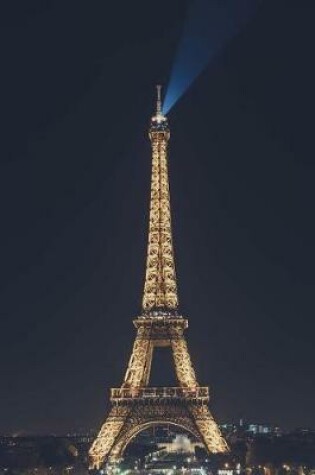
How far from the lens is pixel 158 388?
68312 mm

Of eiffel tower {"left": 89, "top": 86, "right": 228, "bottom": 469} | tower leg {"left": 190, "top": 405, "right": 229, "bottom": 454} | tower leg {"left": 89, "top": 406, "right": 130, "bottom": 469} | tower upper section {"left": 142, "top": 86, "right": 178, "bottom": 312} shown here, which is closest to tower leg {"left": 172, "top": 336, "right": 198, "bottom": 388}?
eiffel tower {"left": 89, "top": 86, "right": 228, "bottom": 469}

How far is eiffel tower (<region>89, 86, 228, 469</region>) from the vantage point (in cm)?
6756

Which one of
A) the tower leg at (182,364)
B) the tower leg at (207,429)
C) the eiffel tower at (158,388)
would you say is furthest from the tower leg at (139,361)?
the tower leg at (207,429)

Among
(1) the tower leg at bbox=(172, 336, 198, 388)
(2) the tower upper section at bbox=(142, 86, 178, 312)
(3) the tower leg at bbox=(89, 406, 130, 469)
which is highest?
(2) the tower upper section at bbox=(142, 86, 178, 312)

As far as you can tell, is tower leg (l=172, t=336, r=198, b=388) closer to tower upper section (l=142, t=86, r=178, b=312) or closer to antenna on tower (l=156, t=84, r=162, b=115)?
tower upper section (l=142, t=86, r=178, b=312)

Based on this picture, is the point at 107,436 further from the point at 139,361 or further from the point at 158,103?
the point at 158,103

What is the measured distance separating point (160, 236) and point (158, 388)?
1045 centimetres

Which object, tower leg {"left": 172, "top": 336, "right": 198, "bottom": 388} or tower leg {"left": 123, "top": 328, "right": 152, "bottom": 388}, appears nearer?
tower leg {"left": 172, "top": 336, "right": 198, "bottom": 388}

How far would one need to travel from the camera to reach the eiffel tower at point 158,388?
6756 centimetres

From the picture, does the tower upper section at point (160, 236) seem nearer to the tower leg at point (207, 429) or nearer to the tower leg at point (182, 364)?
the tower leg at point (182, 364)

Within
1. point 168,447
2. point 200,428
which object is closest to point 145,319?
point 200,428

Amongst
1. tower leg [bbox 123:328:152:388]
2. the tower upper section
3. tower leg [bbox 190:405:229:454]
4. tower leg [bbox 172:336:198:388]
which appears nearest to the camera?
tower leg [bbox 190:405:229:454]

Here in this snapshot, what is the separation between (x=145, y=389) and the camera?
68.3m

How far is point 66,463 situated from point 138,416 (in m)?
7.94
